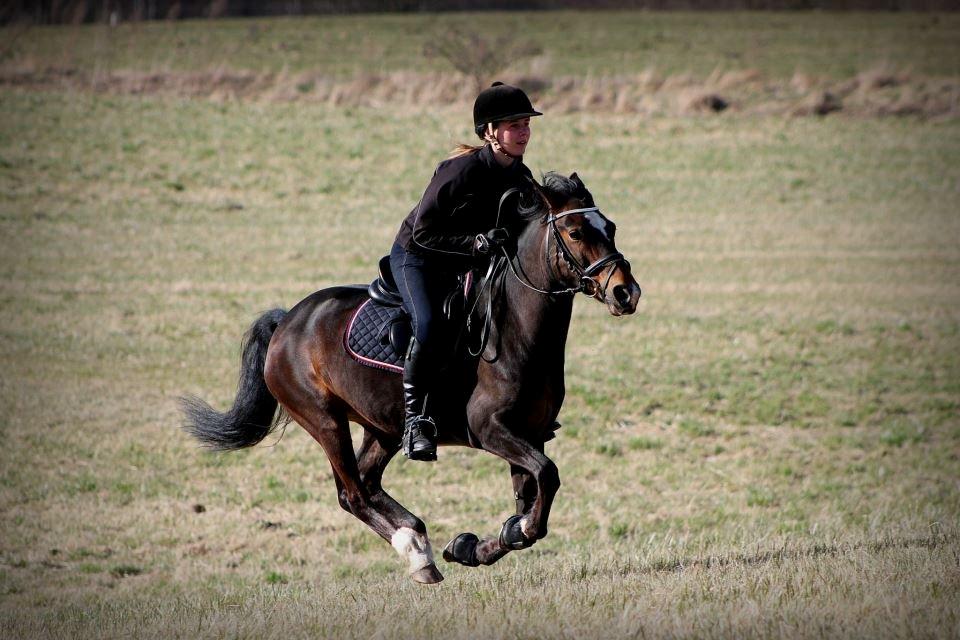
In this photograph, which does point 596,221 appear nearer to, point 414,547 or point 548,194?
point 548,194

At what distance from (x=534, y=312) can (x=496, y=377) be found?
0.46m

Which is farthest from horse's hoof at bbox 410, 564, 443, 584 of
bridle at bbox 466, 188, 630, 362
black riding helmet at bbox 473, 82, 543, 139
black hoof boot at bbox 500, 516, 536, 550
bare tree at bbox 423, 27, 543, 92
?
bare tree at bbox 423, 27, 543, 92

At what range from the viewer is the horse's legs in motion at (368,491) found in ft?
23.7

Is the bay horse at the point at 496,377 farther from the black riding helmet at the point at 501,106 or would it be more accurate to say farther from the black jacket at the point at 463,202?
the black riding helmet at the point at 501,106

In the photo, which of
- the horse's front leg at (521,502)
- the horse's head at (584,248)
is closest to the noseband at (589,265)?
the horse's head at (584,248)

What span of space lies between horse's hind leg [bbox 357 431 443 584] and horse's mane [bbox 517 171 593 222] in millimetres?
2052

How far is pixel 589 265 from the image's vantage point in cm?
633

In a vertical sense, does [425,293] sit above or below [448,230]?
below

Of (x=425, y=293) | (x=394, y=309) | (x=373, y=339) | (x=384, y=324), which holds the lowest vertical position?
(x=373, y=339)

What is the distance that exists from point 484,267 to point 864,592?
289 cm

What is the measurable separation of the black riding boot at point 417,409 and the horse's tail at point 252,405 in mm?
1872

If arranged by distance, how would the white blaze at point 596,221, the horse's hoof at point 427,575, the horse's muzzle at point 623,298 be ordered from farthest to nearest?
the horse's hoof at point 427,575
the white blaze at point 596,221
the horse's muzzle at point 623,298

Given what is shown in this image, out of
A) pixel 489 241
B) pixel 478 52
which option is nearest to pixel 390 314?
pixel 489 241

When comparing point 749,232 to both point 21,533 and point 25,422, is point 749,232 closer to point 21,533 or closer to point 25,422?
point 25,422
